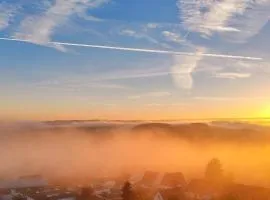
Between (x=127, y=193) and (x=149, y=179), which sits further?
(x=149, y=179)

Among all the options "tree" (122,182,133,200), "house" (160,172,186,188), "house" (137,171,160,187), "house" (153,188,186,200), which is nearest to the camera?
"house" (153,188,186,200)

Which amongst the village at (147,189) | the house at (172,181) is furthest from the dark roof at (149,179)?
the house at (172,181)

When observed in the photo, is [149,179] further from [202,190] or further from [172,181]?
[202,190]

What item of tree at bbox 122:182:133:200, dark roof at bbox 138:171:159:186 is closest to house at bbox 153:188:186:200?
tree at bbox 122:182:133:200

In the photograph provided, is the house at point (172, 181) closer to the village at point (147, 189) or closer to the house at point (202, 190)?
the village at point (147, 189)

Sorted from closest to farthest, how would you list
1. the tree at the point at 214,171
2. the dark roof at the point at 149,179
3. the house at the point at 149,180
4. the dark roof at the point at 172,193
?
the dark roof at the point at 172,193 → the house at the point at 149,180 → the dark roof at the point at 149,179 → the tree at the point at 214,171

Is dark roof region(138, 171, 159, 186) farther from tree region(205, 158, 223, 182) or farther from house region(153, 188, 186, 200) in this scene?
tree region(205, 158, 223, 182)

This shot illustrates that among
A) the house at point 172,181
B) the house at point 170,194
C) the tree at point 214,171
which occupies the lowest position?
the house at point 170,194

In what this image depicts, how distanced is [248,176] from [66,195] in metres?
29.0

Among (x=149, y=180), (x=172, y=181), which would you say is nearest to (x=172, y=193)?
(x=172, y=181)

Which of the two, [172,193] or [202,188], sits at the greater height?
[202,188]

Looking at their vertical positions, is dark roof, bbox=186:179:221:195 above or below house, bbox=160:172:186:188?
below

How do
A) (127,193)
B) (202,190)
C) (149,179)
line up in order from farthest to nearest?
1. (149,179)
2. (202,190)
3. (127,193)

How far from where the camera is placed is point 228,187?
46219mm
